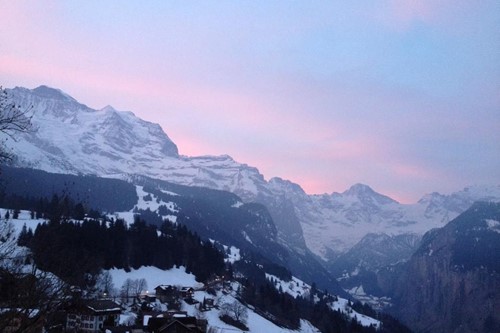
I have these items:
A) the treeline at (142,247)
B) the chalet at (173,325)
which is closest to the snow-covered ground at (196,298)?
the treeline at (142,247)

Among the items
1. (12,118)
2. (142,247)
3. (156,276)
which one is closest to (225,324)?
(156,276)

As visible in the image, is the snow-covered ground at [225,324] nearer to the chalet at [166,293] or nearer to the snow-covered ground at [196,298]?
the snow-covered ground at [196,298]

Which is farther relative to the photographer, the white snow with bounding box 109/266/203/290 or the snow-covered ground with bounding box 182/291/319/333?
the white snow with bounding box 109/266/203/290

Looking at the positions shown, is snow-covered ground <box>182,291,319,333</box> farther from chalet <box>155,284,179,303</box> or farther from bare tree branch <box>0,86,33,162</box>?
bare tree branch <box>0,86,33,162</box>

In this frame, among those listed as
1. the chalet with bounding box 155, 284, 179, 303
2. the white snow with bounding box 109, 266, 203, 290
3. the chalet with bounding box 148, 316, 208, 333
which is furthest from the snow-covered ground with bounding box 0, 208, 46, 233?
the chalet with bounding box 148, 316, 208, 333

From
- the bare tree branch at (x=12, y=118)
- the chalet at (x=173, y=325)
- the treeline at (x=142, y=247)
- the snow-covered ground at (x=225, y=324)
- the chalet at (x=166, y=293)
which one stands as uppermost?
the bare tree branch at (x=12, y=118)

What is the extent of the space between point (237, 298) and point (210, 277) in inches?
760

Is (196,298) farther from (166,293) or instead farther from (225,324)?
(225,324)

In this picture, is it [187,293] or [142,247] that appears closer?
[187,293]

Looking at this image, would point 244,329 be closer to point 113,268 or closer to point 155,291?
point 155,291

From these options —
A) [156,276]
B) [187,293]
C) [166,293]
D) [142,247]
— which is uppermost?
[142,247]

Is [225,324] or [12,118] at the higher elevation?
[12,118]

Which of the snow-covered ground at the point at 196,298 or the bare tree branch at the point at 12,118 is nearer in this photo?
the bare tree branch at the point at 12,118

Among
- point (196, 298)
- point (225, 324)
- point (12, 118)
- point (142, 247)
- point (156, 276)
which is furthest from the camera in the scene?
point (142, 247)
